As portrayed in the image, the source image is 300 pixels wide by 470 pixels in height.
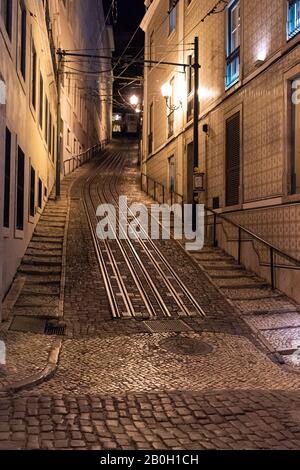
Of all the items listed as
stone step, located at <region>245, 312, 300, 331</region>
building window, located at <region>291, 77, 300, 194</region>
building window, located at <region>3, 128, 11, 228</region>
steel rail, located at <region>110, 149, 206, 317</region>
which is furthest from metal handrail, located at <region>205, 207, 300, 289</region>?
building window, located at <region>3, 128, 11, 228</region>

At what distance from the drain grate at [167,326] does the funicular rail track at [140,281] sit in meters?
0.27

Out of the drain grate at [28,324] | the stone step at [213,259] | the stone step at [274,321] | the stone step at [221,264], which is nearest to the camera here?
the drain grate at [28,324]

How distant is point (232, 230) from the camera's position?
40.5 ft

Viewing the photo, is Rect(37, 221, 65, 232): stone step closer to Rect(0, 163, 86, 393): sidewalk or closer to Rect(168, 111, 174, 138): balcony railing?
Rect(0, 163, 86, 393): sidewalk

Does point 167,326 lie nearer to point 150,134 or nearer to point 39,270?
point 39,270

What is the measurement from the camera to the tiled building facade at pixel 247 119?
9664 mm

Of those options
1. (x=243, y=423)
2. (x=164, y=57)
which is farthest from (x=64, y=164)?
(x=243, y=423)

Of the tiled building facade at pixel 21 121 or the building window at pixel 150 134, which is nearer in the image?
the tiled building facade at pixel 21 121

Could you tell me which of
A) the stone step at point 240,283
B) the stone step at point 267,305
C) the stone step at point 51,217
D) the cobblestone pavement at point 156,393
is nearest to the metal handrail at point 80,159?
the stone step at point 51,217

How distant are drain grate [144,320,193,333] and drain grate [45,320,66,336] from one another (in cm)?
141

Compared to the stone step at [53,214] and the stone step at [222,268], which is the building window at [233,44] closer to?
the stone step at [222,268]

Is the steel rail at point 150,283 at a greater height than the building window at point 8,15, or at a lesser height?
lesser

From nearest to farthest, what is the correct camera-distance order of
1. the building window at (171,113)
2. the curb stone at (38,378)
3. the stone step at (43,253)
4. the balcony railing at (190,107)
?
the curb stone at (38,378)
the stone step at (43,253)
the balcony railing at (190,107)
the building window at (171,113)
